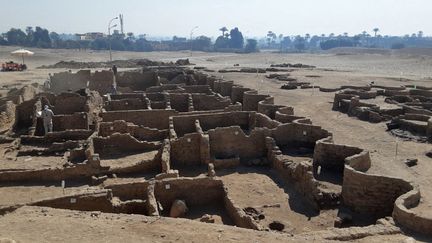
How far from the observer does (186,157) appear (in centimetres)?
1909

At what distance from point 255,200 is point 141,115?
10497mm

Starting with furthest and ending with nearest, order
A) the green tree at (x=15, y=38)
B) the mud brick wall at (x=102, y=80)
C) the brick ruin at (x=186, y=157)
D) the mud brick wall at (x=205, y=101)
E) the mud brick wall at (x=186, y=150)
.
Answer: the green tree at (x=15, y=38) < the mud brick wall at (x=102, y=80) < the mud brick wall at (x=205, y=101) < the mud brick wall at (x=186, y=150) < the brick ruin at (x=186, y=157)

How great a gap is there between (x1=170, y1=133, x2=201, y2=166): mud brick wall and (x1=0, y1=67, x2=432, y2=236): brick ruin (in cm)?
4

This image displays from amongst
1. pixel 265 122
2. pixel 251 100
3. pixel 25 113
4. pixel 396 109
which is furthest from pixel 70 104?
pixel 396 109

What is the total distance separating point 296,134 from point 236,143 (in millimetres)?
3100

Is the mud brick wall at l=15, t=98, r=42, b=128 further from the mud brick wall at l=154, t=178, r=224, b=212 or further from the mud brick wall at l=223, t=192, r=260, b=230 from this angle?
the mud brick wall at l=223, t=192, r=260, b=230

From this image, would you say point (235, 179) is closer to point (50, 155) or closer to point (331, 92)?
point (50, 155)

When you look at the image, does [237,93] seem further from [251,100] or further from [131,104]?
[131,104]

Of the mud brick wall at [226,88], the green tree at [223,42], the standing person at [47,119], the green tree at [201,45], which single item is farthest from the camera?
the green tree at [223,42]

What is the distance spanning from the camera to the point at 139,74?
41.6 m

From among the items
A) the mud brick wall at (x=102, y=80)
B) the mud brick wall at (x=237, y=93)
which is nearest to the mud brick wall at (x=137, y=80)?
the mud brick wall at (x=102, y=80)

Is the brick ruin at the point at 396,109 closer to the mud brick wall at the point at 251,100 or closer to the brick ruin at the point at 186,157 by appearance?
the brick ruin at the point at 186,157

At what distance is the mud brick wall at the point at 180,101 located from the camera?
92.5 feet

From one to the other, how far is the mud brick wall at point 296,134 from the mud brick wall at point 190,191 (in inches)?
236
